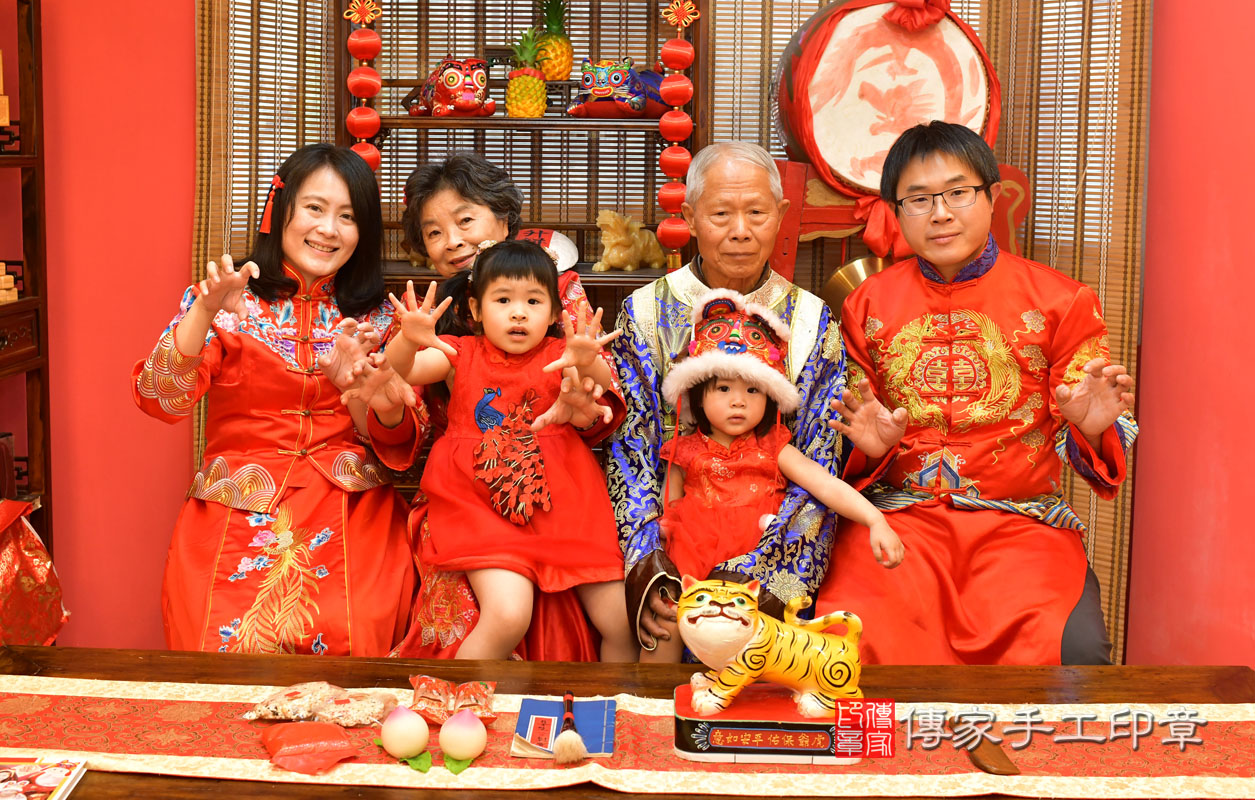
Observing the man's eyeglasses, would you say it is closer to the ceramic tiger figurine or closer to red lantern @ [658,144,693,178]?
red lantern @ [658,144,693,178]

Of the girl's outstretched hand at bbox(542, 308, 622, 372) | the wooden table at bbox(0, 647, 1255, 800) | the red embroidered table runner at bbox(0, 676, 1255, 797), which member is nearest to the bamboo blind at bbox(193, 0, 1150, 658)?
the girl's outstretched hand at bbox(542, 308, 622, 372)

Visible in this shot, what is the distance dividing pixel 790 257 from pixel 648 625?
45.6 inches

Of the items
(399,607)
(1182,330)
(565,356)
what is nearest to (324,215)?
(565,356)

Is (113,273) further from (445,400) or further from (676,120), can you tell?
(676,120)

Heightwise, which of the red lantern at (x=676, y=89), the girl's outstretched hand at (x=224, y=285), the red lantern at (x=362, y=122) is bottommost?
the girl's outstretched hand at (x=224, y=285)

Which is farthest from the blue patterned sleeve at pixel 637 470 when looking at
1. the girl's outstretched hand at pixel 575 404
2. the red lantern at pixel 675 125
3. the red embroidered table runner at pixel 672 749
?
the red embroidered table runner at pixel 672 749

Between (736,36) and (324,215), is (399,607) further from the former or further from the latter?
(736,36)

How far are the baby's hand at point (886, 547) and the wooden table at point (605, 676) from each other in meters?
0.37

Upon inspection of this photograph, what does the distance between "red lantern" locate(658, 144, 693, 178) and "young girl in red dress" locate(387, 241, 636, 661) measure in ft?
2.12

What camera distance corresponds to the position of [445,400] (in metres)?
2.57

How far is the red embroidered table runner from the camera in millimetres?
1451

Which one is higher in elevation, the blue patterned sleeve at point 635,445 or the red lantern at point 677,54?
the red lantern at point 677,54

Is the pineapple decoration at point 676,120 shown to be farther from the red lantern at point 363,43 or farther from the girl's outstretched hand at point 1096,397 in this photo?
the girl's outstretched hand at point 1096,397

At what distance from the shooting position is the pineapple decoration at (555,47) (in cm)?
306
